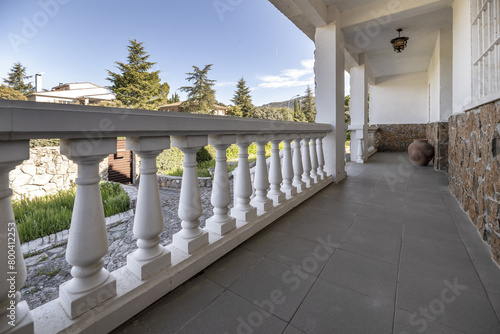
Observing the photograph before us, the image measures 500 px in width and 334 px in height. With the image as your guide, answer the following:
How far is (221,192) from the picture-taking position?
1.41m

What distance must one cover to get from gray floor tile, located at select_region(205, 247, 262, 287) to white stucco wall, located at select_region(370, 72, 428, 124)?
8.80 meters

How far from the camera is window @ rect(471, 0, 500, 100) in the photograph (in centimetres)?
164

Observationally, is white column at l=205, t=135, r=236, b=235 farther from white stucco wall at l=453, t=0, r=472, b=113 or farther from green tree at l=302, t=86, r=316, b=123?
green tree at l=302, t=86, r=316, b=123

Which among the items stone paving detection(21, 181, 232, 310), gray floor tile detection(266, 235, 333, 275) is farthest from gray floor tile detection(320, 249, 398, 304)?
stone paving detection(21, 181, 232, 310)

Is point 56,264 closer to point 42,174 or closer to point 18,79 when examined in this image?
point 42,174

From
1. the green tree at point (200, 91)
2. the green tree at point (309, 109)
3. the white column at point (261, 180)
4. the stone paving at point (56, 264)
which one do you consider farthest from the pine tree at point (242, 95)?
the white column at point (261, 180)

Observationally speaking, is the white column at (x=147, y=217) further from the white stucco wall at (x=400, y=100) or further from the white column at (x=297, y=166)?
the white stucco wall at (x=400, y=100)

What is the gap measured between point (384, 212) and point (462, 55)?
1967 mm

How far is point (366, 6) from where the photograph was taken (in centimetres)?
335

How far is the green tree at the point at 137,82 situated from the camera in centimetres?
1812

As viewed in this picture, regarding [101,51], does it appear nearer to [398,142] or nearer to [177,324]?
[398,142]

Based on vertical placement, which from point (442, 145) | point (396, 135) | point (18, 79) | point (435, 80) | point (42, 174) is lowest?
point (42, 174)

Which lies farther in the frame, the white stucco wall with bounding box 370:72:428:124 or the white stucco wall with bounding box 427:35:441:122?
the white stucco wall with bounding box 370:72:428:124

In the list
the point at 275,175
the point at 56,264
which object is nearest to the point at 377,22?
the point at 275,175
